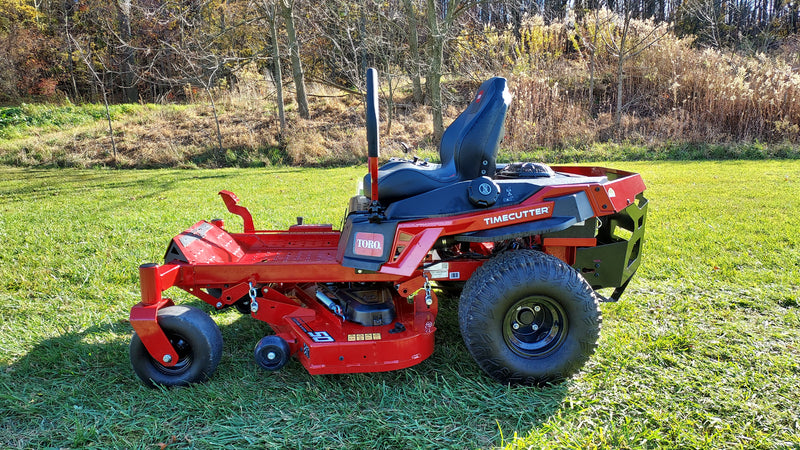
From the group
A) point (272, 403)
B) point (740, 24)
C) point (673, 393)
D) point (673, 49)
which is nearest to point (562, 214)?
point (673, 393)

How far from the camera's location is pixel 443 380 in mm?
3314

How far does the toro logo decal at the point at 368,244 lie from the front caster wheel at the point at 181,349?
1.02 meters

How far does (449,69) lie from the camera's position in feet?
59.6

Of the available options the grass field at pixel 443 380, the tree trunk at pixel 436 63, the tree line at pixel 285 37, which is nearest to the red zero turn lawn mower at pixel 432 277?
the grass field at pixel 443 380

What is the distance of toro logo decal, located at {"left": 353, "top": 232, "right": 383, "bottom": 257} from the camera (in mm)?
3205

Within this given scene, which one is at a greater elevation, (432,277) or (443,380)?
(432,277)

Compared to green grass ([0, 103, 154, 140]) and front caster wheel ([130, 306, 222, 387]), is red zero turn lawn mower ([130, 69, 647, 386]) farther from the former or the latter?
green grass ([0, 103, 154, 140])

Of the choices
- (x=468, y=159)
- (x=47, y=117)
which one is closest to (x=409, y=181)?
(x=468, y=159)

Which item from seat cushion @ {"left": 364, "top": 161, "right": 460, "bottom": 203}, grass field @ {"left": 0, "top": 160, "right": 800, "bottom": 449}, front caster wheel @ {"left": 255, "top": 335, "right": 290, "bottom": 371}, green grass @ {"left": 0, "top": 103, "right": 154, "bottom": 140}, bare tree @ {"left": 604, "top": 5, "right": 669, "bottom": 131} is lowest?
grass field @ {"left": 0, "top": 160, "right": 800, "bottom": 449}

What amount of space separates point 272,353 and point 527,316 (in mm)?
1559

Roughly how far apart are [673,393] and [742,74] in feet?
42.1

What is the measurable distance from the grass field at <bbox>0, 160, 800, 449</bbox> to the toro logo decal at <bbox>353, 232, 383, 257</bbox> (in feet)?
2.65

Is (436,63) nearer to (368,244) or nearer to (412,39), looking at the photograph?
(412,39)

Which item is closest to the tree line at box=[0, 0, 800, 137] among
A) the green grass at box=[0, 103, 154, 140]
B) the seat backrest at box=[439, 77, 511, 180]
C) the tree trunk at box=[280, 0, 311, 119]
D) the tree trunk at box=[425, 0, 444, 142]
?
the tree trunk at box=[280, 0, 311, 119]
